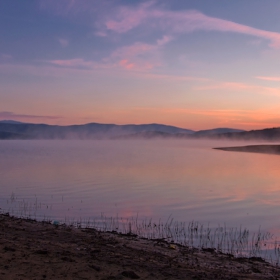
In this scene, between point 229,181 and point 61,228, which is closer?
point 61,228

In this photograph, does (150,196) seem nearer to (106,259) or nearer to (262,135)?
(106,259)

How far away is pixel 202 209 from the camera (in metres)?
19.0

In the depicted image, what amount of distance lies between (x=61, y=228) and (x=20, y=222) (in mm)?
1800

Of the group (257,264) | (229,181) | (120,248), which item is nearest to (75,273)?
(120,248)

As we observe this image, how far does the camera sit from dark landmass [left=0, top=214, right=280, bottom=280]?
7755 millimetres

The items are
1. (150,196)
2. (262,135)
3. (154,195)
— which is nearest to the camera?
(150,196)

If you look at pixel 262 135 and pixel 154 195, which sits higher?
pixel 262 135

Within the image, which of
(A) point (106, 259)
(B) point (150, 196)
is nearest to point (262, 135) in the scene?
(B) point (150, 196)

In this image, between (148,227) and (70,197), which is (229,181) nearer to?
(70,197)

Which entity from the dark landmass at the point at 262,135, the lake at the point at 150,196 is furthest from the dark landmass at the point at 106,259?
the dark landmass at the point at 262,135

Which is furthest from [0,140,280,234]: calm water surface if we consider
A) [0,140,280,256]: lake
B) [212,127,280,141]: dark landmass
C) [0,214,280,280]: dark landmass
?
[212,127,280,141]: dark landmass

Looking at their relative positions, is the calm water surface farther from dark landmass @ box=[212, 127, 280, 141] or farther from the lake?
dark landmass @ box=[212, 127, 280, 141]

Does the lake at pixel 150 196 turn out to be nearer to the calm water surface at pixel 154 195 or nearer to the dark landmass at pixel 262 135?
the calm water surface at pixel 154 195

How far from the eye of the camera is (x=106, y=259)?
29.5 ft
